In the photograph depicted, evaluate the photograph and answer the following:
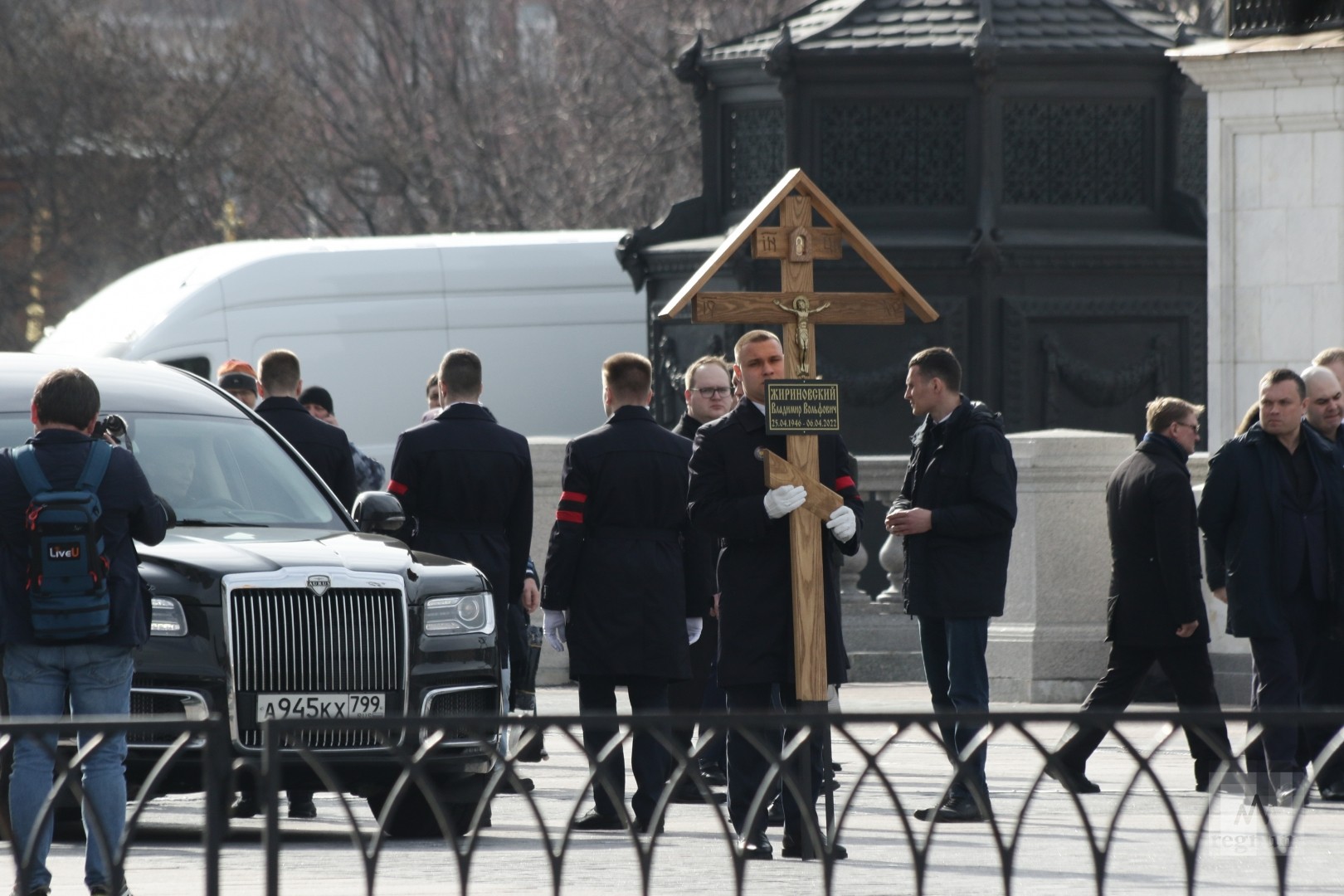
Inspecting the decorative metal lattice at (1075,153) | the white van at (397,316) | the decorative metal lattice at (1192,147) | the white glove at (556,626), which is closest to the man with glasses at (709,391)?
the white glove at (556,626)

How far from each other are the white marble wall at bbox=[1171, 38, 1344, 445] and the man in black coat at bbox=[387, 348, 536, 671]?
5.39 metres

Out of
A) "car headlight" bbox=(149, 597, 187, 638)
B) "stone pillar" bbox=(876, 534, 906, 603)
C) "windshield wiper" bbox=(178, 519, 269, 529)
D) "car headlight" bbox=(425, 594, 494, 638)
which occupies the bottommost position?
"stone pillar" bbox=(876, 534, 906, 603)

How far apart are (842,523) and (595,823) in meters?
1.67

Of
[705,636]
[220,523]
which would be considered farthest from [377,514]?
[705,636]

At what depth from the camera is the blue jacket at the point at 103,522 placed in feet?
25.3

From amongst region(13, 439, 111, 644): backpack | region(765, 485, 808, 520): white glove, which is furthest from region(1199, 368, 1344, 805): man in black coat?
region(13, 439, 111, 644): backpack

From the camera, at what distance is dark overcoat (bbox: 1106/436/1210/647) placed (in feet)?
34.2

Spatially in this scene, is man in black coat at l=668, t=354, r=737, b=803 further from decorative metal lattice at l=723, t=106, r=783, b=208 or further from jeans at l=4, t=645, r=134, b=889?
decorative metal lattice at l=723, t=106, r=783, b=208

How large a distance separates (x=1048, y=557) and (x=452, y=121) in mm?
25590

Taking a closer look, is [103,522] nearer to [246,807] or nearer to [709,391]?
[246,807]

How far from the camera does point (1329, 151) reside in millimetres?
13930

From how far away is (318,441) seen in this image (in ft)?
38.9

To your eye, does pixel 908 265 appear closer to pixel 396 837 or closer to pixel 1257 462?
pixel 1257 462

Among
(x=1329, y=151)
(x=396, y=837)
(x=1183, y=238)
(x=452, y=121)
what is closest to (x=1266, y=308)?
(x=1329, y=151)
